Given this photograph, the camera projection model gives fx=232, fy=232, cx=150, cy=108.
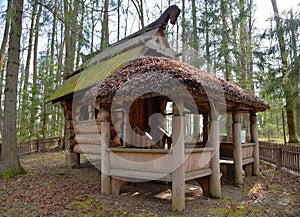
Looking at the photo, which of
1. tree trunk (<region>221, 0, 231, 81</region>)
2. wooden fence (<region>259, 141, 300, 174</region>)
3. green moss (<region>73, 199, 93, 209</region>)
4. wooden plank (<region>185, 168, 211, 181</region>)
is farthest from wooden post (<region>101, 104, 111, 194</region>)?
tree trunk (<region>221, 0, 231, 81</region>)

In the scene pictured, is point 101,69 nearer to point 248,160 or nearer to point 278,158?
point 248,160

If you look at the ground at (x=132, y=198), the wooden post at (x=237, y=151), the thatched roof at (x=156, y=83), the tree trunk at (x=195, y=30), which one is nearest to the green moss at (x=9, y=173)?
the ground at (x=132, y=198)

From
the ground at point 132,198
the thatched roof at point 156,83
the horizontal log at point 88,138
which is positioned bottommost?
the ground at point 132,198

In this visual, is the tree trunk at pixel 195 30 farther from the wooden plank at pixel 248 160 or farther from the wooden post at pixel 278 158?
the wooden plank at pixel 248 160

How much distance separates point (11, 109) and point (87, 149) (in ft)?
9.60

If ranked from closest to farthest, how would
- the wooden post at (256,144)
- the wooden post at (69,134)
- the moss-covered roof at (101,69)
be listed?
the moss-covered roof at (101,69), the wooden post at (256,144), the wooden post at (69,134)

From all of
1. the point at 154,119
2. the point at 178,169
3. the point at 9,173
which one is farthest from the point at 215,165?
the point at 9,173

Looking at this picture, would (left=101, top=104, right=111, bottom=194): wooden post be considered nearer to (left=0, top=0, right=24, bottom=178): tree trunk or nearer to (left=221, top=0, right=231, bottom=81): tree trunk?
(left=0, top=0, right=24, bottom=178): tree trunk

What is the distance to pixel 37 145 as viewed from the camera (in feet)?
51.7

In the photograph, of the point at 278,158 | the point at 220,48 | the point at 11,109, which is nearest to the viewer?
the point at 11,109

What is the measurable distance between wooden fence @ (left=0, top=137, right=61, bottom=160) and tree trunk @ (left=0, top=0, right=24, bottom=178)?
6619mm

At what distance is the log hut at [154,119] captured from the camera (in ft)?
16.6

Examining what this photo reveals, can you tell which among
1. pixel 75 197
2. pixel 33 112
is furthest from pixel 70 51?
pixel 75 197

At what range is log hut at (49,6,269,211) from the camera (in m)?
5.06
